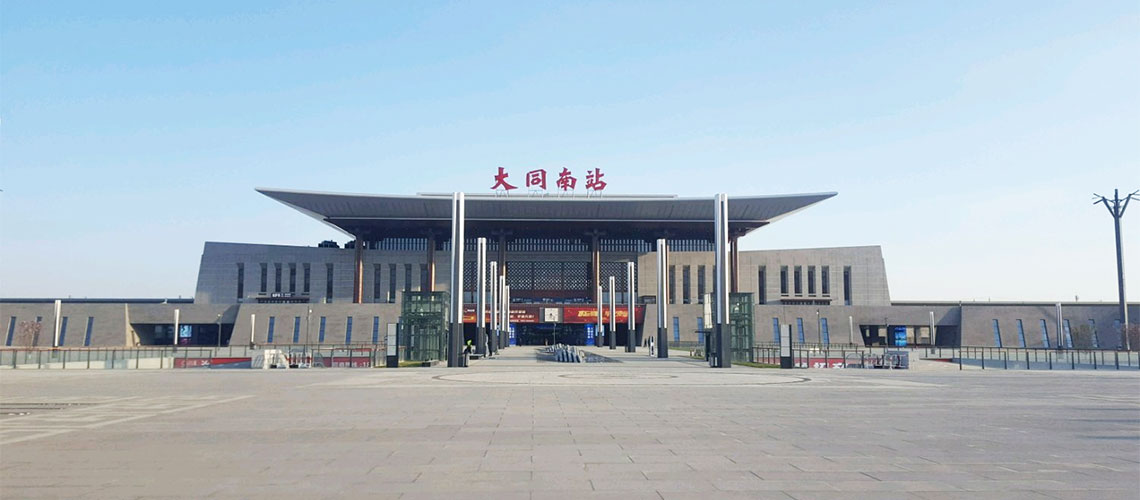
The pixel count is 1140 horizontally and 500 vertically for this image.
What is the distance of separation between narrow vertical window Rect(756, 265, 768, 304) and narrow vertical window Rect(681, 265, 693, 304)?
286 inches

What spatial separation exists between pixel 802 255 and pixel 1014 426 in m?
79.9

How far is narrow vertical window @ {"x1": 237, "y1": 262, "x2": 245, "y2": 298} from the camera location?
291ft

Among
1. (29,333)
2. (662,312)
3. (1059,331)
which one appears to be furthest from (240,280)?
(1059,331)

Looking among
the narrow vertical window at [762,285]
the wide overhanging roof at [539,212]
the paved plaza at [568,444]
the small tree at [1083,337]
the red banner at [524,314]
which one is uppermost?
the wide overhanging roof at [539,212]

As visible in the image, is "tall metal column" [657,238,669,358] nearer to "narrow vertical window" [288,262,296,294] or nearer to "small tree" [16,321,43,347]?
"narrow vertical window" [288,262,296,294]

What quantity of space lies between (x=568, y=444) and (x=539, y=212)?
239 ft

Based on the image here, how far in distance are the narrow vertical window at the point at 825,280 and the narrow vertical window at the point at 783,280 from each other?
3675mm

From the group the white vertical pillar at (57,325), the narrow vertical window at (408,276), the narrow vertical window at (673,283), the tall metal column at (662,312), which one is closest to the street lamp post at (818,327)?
the narrow vertical window at (673,283)

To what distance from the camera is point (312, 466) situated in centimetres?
937

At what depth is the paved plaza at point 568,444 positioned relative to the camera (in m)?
8.16

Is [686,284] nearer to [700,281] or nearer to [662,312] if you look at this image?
[700,281]

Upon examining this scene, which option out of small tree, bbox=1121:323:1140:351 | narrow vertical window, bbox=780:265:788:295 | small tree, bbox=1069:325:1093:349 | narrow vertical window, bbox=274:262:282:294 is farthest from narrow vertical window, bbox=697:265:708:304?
narrow vertical window, bbox=274:262:282:294

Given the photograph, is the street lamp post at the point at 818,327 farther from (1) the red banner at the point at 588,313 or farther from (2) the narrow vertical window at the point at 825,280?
(1) the red banner at the point at 588,313

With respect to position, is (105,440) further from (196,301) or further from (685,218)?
(196,301)
